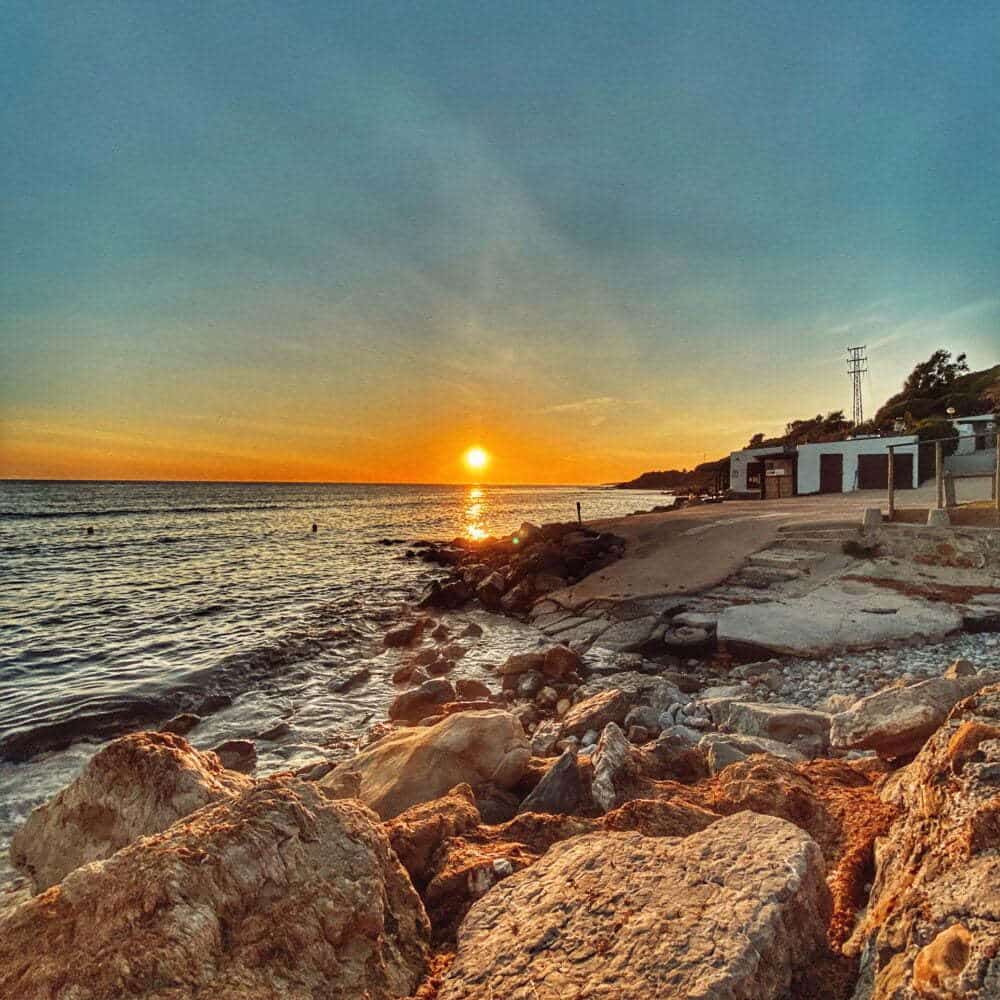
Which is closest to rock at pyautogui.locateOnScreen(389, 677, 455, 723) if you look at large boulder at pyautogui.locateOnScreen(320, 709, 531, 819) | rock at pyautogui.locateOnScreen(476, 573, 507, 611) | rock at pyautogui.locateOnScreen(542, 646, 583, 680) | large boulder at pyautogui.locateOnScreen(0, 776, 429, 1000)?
rock at pyautogui.locateOnScreen(542, 646, 583, 680)

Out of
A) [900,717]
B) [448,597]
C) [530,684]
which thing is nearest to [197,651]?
[448,597]

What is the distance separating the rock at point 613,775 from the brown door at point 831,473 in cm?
3545

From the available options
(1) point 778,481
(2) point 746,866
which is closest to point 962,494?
(1) point 778,481

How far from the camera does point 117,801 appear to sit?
11.0 ft

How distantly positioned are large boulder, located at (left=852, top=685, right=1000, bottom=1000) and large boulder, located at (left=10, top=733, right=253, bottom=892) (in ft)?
10.4

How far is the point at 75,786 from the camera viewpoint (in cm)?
350

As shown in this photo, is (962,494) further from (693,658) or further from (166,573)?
(166,573)

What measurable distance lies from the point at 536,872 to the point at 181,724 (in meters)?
7.88

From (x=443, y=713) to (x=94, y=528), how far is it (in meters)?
46.5

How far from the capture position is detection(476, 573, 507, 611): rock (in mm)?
16309

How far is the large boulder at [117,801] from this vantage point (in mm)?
3227

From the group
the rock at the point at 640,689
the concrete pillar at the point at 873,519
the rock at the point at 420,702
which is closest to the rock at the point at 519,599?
the rock at the point at 640,689

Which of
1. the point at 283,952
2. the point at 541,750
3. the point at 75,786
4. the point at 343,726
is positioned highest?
the point at 283,952

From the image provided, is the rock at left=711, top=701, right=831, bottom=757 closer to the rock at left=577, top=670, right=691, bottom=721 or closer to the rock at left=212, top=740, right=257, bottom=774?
the rock at left=577, top=670, right=691, bottom=721
